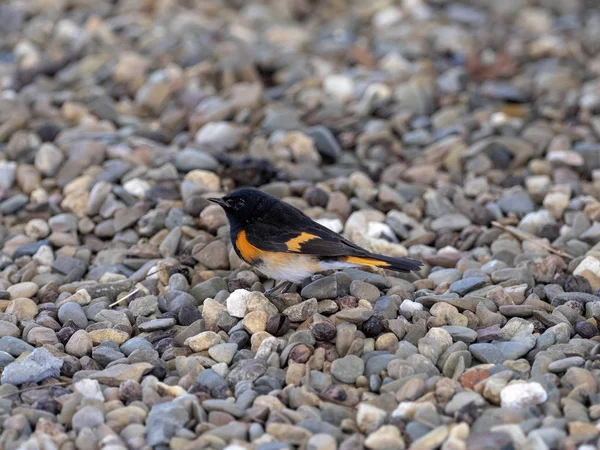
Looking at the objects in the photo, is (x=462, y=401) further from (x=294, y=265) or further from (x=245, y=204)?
(x=245, y=204)

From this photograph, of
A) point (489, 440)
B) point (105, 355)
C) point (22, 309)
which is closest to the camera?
point (489, 440)

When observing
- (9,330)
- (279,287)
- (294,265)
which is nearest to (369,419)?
(294,265)

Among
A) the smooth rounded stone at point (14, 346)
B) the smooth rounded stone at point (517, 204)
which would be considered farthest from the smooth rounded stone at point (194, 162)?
the smooth rounded stone at point (14, 346)

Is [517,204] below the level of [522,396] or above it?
below

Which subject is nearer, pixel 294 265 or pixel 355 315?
pixel 355 315

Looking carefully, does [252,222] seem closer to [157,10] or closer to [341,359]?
[341,359]

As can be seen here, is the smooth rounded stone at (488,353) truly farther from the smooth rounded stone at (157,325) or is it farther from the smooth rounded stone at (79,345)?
the smooth rounded stone at (79,345)
